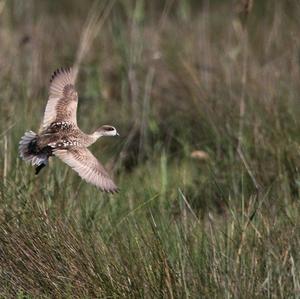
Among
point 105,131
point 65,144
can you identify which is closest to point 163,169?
point 105,131

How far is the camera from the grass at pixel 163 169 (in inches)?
155

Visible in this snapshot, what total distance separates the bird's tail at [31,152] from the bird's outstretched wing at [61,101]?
0.18 meters

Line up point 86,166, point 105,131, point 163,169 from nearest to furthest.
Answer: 1. point 86,166
2. point 105,131
3. point 163,169

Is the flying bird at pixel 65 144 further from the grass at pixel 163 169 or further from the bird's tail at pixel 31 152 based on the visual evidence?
the grass at pixel 163 169

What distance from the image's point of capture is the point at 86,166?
14.4 ft

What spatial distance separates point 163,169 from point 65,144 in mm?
1117

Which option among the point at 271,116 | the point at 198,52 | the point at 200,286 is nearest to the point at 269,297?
the point at 200,286

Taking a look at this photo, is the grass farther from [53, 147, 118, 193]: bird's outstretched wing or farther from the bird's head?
the bird's head

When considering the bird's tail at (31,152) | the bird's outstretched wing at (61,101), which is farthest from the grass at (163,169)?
the bird's outstretched wing at (61,101)

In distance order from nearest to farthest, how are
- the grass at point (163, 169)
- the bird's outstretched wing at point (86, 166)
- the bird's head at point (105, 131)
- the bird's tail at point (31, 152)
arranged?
the grass at point (163, 169) → the bird's outstretched wing at point (86, 166) → the bird's tail at point (31, 152) → the bird's head at point (105, 131)

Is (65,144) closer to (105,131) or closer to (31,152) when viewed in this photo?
(31,152)

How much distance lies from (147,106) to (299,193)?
7.51 feet

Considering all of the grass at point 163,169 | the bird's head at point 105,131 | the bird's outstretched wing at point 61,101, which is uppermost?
the bird's outstretched wing at point 61,101

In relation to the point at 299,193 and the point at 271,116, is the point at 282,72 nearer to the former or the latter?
the point at 271,116
